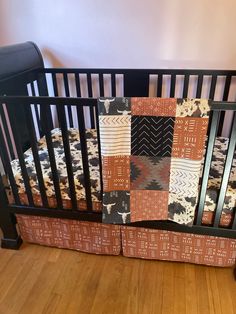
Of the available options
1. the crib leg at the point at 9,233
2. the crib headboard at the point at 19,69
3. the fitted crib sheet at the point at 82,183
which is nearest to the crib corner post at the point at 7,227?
the crib leg at the point at 9,233

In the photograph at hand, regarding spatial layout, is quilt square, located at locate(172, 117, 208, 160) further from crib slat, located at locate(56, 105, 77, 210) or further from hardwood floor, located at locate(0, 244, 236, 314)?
hardwood floor, located at locate(0, 244, 236, 314)

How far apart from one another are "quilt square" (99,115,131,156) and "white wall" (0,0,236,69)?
3.29 feet

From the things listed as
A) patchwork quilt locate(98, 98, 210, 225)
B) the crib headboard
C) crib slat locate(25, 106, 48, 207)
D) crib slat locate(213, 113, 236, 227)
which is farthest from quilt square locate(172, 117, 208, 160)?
the crib headboard

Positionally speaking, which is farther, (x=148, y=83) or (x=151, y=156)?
(x=148, y=83)

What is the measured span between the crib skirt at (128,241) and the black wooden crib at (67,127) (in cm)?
9

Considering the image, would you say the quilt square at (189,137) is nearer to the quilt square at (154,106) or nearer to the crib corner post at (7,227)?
the quilt square at (154,106)

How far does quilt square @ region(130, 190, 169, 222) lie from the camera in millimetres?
1195

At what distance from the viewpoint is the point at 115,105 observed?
103cm

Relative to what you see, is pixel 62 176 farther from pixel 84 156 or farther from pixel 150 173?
pixel 150 173

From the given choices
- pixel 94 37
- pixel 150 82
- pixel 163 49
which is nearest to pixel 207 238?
pixel 150 82

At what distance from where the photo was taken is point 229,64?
176 cm

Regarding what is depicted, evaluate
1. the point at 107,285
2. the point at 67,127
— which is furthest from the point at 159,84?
the point at 107,285

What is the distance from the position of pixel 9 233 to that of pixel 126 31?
1566mm

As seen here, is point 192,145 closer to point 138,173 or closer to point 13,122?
point 138,173
